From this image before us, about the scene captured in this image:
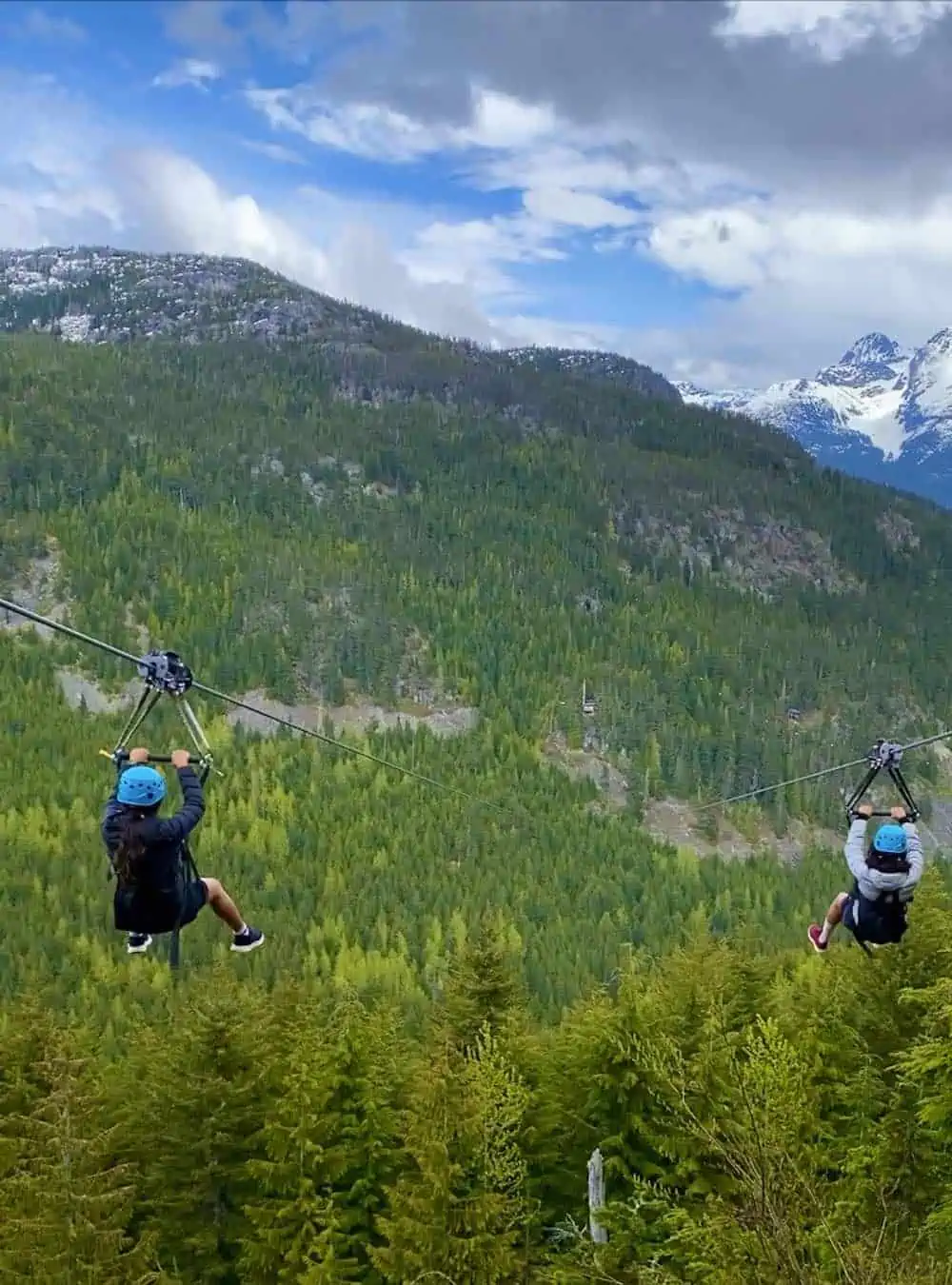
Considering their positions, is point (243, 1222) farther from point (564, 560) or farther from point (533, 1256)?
point (564, 560)

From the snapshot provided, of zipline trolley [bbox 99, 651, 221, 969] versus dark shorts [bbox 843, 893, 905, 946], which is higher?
zipline trolley [bbox 99, 651, 221, 969]

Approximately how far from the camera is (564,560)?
188 m

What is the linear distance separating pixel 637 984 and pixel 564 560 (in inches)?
6566

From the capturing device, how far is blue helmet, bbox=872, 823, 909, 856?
13.1 metres

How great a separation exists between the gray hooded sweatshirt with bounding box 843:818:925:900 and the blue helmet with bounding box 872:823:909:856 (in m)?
0.12

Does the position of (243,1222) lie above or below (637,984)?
below

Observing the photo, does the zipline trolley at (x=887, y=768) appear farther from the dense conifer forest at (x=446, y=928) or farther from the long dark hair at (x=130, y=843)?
the long dark hair at (x=130, y=843)

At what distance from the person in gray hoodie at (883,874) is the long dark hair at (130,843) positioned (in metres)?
9.00

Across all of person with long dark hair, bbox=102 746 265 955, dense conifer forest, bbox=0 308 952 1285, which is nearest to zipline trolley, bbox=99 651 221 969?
person with long dark hair, bbox=102 746 265 955

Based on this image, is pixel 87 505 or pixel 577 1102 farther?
pixel 87 505

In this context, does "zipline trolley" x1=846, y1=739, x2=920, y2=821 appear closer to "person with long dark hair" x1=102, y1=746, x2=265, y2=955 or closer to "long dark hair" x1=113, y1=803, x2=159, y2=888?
"person with long dark hair" x1=102, y1=746, x2=265, y2=955

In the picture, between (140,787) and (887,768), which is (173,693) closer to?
(140,787)

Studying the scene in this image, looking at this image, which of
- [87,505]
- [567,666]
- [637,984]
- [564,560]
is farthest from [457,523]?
[637,984]

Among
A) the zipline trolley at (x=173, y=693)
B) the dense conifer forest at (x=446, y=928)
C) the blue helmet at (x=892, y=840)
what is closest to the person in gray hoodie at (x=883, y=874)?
the blue helmet at (x=892, y=840)
